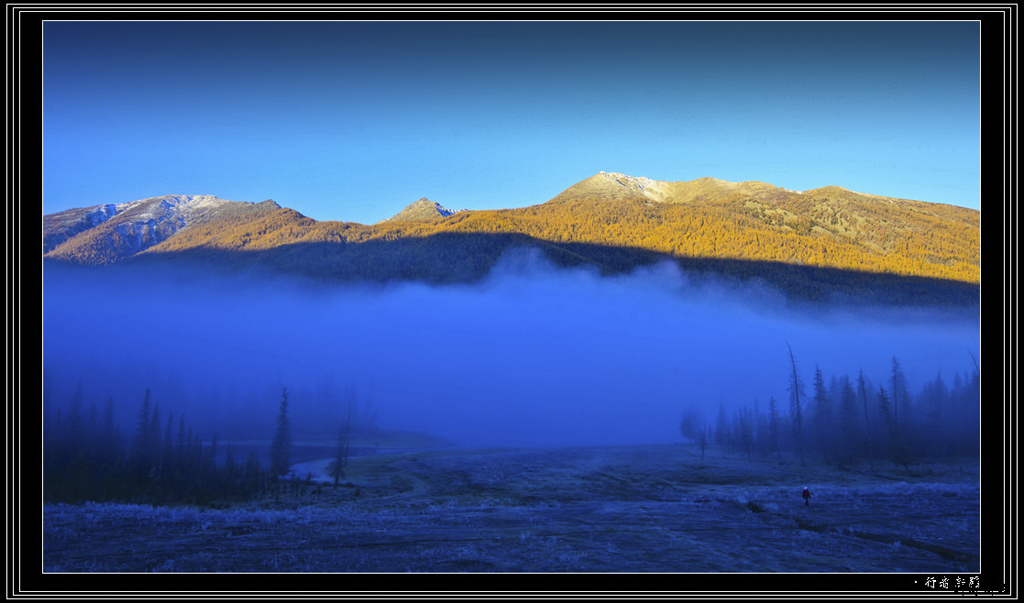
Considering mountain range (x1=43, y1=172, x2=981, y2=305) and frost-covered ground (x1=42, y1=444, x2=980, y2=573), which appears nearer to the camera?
frost-covered ground (x1=42, y1=444, x2=980, y2=573)

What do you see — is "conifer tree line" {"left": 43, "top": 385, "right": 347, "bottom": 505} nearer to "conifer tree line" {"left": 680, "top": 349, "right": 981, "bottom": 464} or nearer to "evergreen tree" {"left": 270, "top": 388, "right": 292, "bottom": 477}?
"evergreen tree" {"left": 270, "top": 388, "right": 292, "bottom": 477}

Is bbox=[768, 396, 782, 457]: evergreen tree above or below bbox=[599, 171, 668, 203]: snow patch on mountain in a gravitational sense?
below

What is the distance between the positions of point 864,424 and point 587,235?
44047 mm

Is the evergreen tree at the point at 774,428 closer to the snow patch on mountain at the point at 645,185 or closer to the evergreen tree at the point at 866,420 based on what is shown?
the evergreen tree at the point at 866,420

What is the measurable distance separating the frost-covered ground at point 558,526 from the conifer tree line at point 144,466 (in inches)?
84.3

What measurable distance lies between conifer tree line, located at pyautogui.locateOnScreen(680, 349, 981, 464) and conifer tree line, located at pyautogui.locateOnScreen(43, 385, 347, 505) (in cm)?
2917

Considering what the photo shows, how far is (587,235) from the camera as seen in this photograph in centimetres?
7638

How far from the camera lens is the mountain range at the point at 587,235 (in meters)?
59.7

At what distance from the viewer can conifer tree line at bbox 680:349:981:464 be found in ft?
114

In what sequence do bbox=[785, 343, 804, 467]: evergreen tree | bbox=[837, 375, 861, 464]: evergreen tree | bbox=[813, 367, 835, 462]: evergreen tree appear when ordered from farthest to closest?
bbox=[785, 343, 804, 467]: evergreen tree → bbox=[813, 367, 835, 462]: evergreen tree → bbox=[837, 375, 861, 464]: evergreen tree

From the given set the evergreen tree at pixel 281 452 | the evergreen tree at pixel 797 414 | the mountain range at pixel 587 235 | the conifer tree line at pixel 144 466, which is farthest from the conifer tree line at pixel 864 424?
the conifer tree line at pixel 144 466

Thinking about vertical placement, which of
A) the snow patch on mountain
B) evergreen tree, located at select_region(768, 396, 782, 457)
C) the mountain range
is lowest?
evergreen tree, located at select_region(768, 396, 782, 457)

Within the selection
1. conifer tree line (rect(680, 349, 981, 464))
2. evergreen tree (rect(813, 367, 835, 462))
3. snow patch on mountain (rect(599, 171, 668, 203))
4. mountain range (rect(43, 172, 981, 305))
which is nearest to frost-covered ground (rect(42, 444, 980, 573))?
conifer tree line (rect(680, 349, 981, 464))
